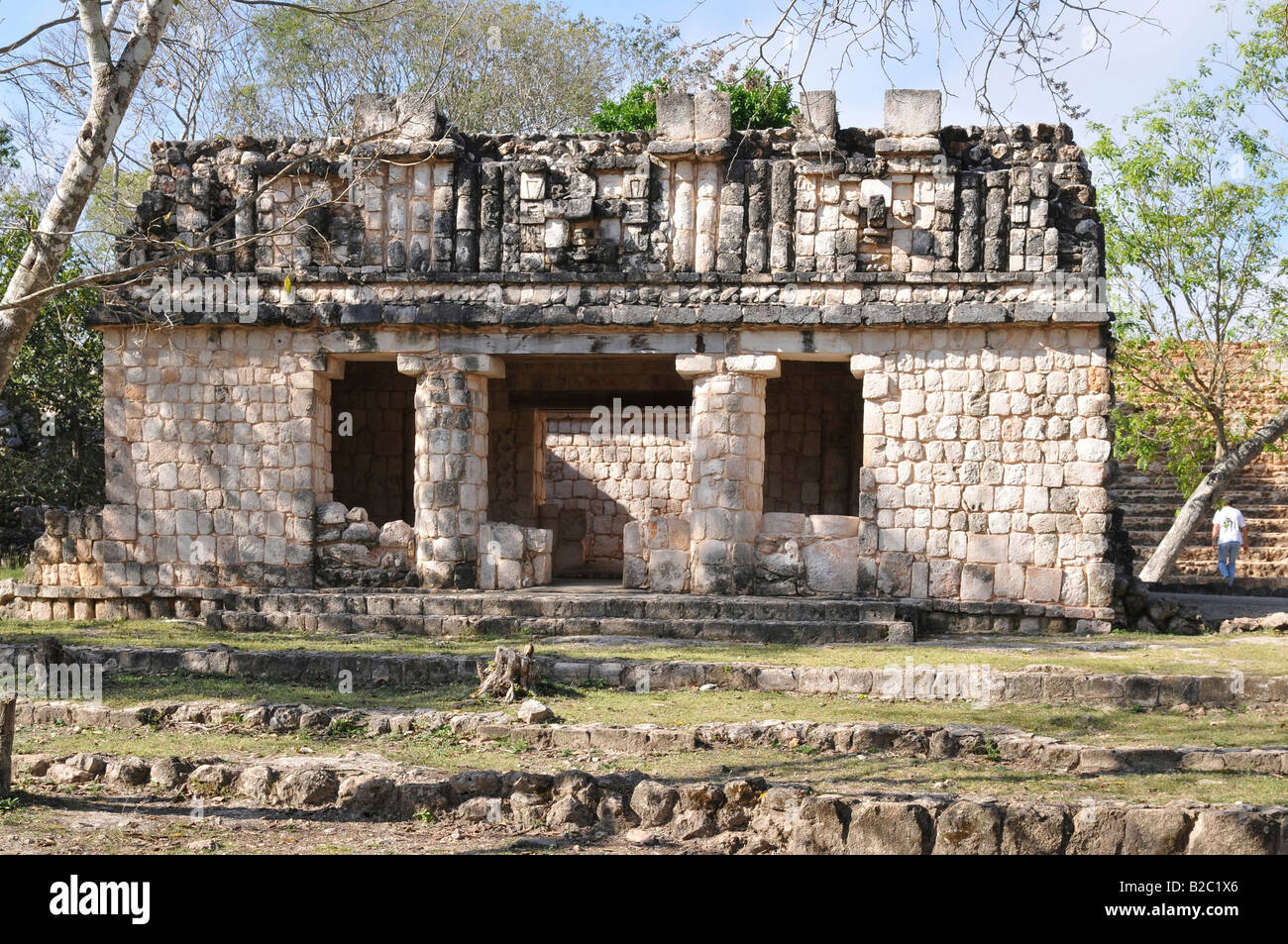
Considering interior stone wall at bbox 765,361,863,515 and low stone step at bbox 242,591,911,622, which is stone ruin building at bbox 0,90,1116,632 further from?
interior stone wall at bbox 765,361,863,515

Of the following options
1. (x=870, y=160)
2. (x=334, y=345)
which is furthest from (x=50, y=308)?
(x=870, y=160)

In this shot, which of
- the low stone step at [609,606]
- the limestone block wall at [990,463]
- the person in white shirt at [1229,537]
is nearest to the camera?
the low stone step at [609,606]

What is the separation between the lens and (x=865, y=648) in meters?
12.1

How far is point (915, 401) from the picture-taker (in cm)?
1396

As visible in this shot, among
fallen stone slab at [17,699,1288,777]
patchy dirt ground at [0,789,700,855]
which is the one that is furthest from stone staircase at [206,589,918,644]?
patchy dirt ground at [0,789,700,855]

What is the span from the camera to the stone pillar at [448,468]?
1439 centimetres

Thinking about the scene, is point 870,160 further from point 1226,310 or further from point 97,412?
point 97,412

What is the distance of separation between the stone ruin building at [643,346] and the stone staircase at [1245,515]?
21.7 ft

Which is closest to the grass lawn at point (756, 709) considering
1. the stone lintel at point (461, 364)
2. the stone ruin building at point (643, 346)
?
the stone ruin building at point (643, 346)

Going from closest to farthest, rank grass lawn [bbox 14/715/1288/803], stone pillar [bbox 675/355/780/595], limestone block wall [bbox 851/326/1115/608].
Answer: grass lawn [bbox 14/715/1288/803] < limestone block wall [bbox 851/326/1115/608] < stone pillar [bbox 675/355/780/595]

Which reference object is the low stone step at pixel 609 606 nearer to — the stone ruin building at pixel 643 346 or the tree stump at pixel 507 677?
the stone ruin building at pixel 643 346

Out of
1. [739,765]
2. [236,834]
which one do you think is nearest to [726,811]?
[739,765]

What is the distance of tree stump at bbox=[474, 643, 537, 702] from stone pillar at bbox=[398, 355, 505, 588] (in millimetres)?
4739

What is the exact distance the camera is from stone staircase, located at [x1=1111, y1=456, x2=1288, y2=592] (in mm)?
19594
